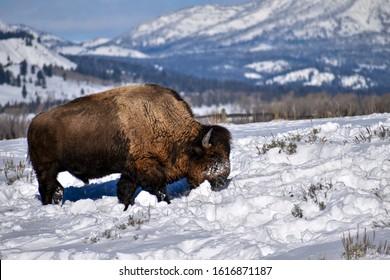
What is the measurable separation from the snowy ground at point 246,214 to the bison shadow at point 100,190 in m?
0.05

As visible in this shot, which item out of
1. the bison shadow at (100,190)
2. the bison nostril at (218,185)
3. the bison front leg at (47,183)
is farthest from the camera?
the bison shadow at (100,190)

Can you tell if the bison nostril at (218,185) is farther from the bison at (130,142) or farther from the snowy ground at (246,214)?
the snowy ground at (246,214)

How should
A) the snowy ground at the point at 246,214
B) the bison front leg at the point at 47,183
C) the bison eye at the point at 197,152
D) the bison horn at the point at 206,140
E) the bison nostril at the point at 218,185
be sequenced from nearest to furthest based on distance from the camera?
the snowy ground at the point at 246,214
the bison nostril at the point at 218,185
the bison horn at the point at 206,140
the bison eye at the point at 197,152
the bison front leg at the point at 47,183

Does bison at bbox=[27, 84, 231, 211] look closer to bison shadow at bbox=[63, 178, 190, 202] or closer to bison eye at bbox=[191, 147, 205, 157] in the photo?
bison eye at bbox=[191, 147, 205, 157]

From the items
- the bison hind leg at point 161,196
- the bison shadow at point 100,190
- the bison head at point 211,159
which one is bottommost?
the bison shadow at point 100,190

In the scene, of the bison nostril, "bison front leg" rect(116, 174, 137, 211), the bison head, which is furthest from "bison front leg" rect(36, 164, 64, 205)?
the bison nostril

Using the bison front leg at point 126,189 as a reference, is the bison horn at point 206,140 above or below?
above

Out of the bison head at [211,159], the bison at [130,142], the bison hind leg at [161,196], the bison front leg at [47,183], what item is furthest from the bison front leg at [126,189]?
the bison front leg at [47,183]

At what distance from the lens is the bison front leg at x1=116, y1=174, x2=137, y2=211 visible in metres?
11.0

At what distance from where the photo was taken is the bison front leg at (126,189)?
36.0 ft

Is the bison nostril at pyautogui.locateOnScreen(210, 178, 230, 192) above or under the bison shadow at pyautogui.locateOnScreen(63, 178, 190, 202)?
above

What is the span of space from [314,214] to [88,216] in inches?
134

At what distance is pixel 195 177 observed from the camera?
10914 mm
